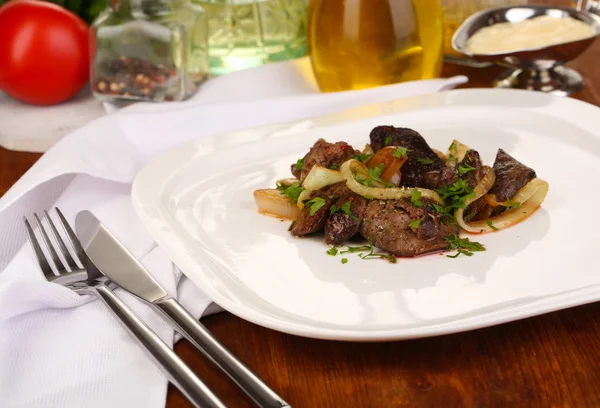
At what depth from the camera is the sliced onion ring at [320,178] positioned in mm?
2186

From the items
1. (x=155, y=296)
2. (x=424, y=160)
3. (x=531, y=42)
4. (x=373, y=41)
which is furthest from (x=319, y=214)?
(x=531, y=42)

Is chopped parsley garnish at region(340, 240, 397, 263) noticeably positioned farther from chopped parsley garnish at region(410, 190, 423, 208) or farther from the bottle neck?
the bottle neck

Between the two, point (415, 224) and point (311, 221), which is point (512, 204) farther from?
point (311, 221)

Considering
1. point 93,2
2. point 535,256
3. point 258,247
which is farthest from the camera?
point 93,2

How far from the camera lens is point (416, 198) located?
81.7 inches

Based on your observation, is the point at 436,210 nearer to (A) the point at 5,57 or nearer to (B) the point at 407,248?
(B) the point at 407,248

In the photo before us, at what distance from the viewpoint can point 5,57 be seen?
11.3 feet

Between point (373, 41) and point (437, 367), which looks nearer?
point (437, 367)

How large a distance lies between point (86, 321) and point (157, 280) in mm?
198

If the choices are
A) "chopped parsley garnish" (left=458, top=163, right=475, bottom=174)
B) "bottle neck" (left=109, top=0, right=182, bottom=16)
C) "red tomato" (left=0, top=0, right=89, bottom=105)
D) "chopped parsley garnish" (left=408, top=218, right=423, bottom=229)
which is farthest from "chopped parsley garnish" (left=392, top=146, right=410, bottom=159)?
"red tomato" (left=0, top=0, right=89, bottom=105)

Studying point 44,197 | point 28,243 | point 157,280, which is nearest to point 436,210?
point 157,280

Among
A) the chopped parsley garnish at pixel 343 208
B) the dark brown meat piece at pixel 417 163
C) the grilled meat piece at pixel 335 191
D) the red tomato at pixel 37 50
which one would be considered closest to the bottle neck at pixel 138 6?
the red tomato at pixel 37 50

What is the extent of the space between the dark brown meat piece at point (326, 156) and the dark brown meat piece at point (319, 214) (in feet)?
0.30

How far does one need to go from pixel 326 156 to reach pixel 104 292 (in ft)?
2.31
